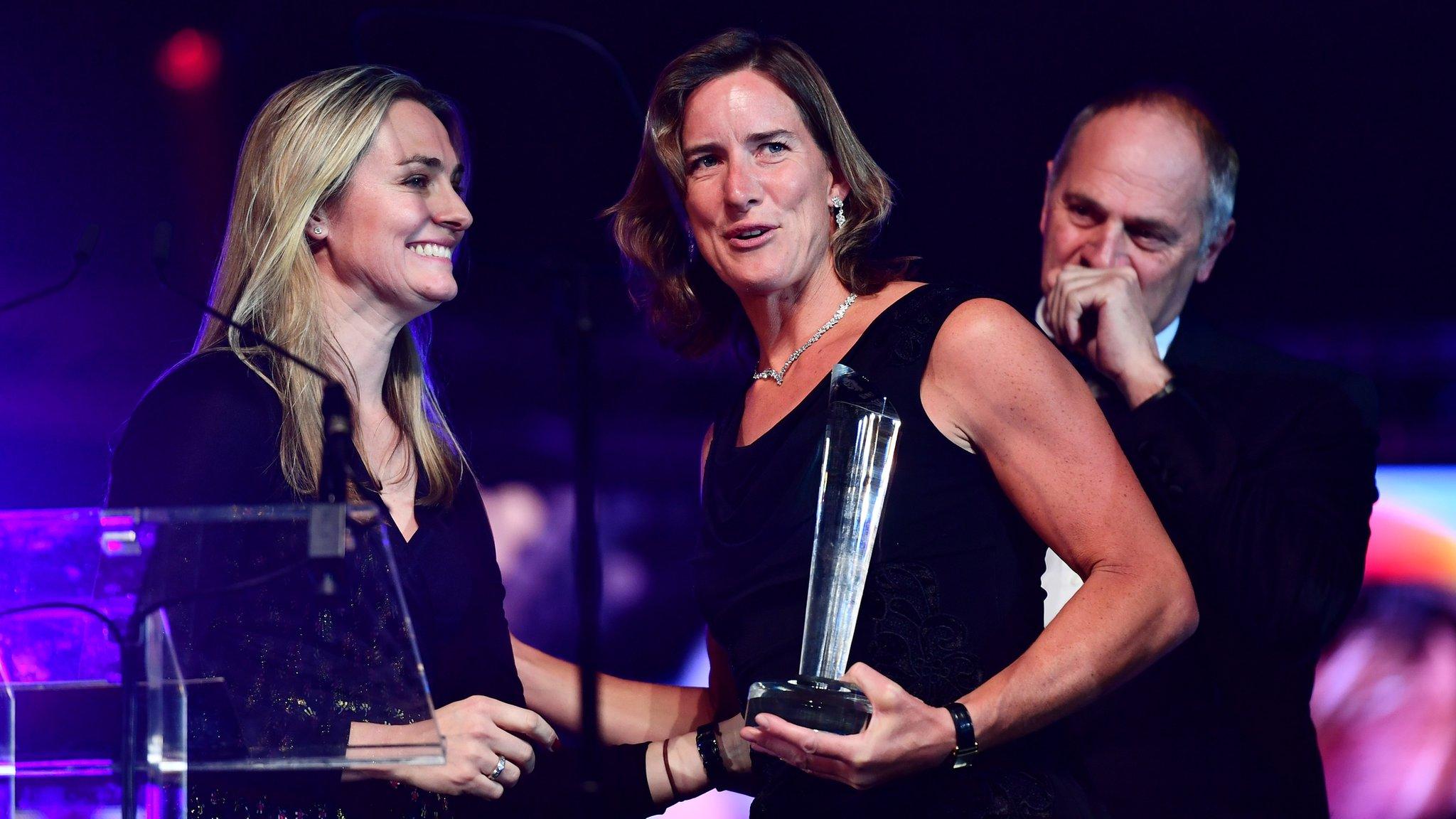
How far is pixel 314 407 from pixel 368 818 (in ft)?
1.99

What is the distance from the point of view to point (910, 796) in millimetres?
1684

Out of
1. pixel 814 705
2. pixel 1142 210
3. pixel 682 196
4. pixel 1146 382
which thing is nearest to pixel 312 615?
pixel 814 705

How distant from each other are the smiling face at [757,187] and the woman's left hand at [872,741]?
733 millimetres

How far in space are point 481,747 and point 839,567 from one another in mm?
580

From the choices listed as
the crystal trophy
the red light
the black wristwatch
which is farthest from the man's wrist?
the red light

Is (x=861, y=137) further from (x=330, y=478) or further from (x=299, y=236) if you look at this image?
(x=330, y=478)

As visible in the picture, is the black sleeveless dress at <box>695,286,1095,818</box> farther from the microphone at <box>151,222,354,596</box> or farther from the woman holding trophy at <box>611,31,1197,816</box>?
the microphone at <box>151,222,354,596</box>

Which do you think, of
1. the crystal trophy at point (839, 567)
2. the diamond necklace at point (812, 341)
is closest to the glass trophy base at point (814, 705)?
the crystal trophy at point (839, 567)

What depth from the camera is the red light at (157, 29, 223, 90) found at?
290 centimetres

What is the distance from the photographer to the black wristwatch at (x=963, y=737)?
63.1 inches

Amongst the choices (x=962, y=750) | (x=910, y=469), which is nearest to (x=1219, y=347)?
(x=910, y=469)

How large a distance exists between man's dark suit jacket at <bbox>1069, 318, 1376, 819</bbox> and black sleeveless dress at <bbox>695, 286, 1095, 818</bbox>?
1.57ft

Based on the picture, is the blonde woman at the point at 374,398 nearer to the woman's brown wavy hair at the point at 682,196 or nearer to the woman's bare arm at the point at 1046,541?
the woman's brown wavy hair at the point at 682,196

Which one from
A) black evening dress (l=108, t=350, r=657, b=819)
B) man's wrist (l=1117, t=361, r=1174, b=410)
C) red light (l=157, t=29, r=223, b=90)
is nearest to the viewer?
black evening dress (l=108, t=350, r=657, b=819)
